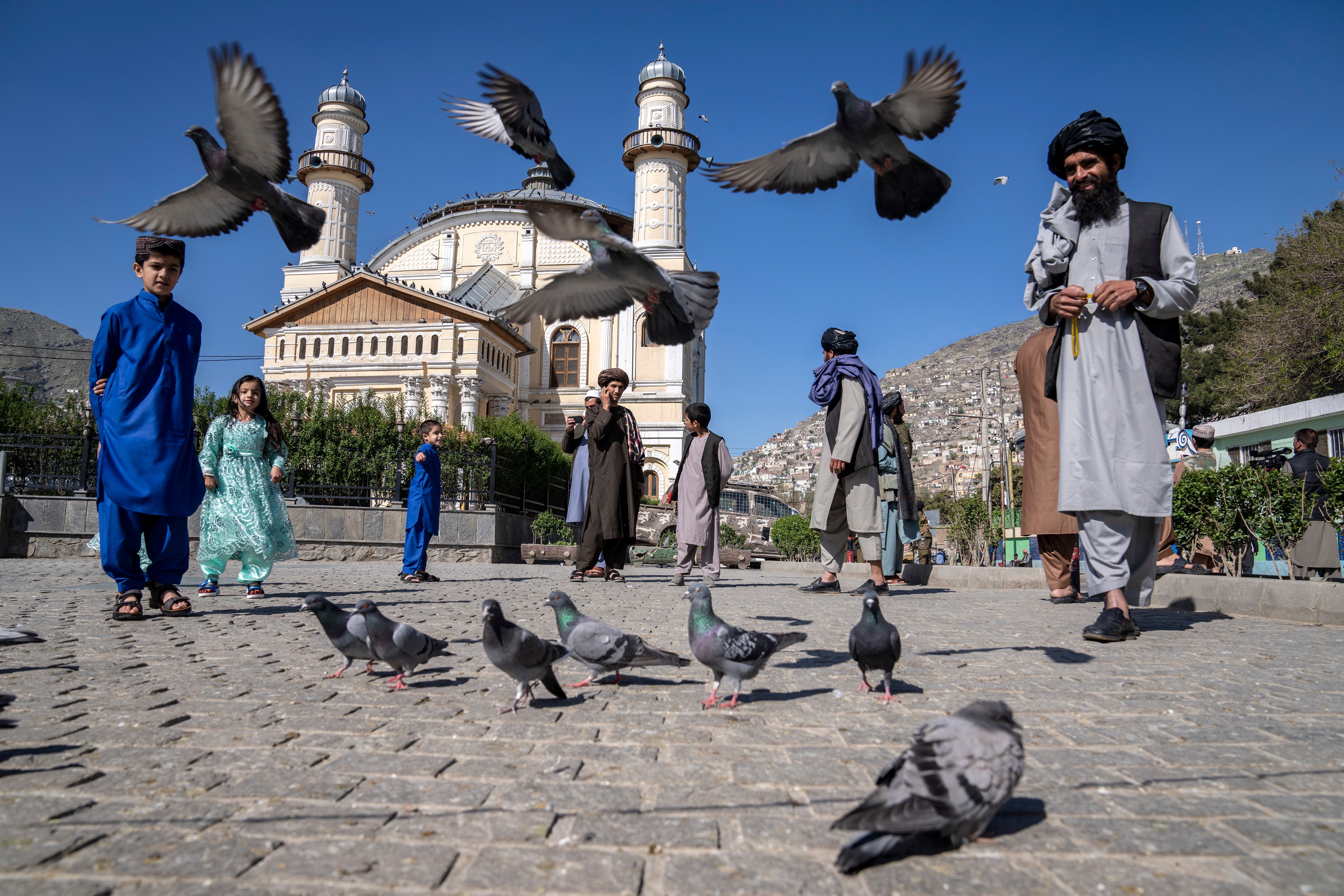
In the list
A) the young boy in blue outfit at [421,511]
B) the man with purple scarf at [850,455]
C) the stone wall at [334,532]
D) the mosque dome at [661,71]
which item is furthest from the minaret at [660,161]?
the man with purple scarf at [850,455]

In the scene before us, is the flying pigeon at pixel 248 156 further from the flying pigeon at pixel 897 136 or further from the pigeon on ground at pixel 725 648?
the pigeon on ground at pixel 725 648

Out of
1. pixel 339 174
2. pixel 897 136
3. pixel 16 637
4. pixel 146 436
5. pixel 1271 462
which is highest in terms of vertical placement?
pixel 339 174

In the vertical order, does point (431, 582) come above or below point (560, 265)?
below

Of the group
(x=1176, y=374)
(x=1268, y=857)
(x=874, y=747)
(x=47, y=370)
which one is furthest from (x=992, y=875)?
(x=47, y=370)

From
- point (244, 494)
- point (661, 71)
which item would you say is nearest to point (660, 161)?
point (661, 71)

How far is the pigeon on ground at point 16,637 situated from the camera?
3.58 metres

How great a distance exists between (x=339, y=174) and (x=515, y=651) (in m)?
44.5

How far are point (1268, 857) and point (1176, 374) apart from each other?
3.34 meters

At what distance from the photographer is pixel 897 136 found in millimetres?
3918

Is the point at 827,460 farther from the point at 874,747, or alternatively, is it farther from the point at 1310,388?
the point at 1310,388

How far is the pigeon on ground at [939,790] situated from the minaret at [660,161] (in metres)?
38.6

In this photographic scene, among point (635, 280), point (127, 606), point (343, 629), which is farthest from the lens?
point (127, 606)

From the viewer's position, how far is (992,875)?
1515 mm

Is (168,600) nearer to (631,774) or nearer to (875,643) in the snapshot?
(631,774)
